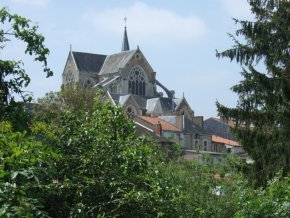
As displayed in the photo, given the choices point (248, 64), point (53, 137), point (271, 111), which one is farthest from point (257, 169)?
point (53, 137)

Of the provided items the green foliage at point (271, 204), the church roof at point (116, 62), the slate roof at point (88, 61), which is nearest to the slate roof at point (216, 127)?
the church roof at point (116, 62)

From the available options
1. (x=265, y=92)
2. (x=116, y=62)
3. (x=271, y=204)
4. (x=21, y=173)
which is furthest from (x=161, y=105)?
(x=21, y=173)

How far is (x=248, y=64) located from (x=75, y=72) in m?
93.2

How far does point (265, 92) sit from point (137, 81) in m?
89.4

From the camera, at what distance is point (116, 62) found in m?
112

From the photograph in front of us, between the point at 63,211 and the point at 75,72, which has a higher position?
the point at 75,72

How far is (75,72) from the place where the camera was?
112 m

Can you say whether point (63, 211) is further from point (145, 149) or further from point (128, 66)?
point (128, 66)

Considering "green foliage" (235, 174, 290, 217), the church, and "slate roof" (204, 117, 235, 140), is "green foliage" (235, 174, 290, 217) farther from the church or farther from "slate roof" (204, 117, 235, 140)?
"slate roof" (204, 117, 235, 140)

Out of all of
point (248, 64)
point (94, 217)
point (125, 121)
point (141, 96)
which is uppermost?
point (141, 96)

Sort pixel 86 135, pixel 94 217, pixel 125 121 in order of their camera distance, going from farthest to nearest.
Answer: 1. pixel 125 121
2. pixel 86 135
3. pixel 94 217

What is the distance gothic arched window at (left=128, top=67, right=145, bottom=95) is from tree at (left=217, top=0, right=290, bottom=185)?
287 feet

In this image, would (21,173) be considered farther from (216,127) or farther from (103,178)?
(216,127)

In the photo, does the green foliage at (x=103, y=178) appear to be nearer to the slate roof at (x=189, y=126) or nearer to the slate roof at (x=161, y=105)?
the slate roof at (x=189, y=126)
